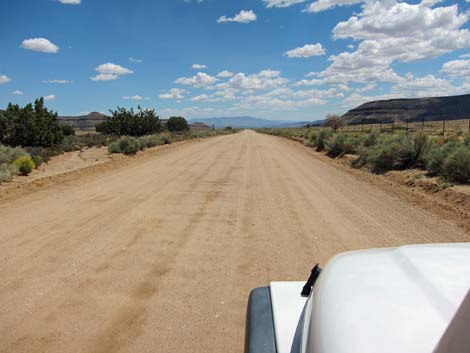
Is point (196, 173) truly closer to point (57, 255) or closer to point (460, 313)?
point (57, 255)

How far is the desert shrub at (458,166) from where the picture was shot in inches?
467

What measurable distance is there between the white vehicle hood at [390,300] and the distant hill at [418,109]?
126m

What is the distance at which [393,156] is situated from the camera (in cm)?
1666

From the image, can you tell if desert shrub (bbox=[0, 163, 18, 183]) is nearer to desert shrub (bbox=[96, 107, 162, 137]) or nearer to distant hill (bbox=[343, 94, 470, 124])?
desert shrub (bbox=[96, 107, 162, 137])

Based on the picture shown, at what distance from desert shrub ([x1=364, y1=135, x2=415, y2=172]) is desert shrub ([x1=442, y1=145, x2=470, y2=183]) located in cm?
370

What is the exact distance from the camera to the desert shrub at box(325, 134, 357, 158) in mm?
25188

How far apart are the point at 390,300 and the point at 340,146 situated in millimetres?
25517

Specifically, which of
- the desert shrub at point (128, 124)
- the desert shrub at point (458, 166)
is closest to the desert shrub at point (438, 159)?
the desert shrub at point (458, 166)

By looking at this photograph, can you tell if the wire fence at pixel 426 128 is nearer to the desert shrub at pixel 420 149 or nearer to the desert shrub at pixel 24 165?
the desert shrub at pixel 420 149

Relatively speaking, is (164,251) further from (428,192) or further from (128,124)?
(128,124)

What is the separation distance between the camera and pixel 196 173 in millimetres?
15055

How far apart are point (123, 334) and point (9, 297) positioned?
65.5 inches

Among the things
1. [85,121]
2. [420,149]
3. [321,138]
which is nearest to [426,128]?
[321,138]

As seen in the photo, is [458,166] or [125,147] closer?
[458,166]
